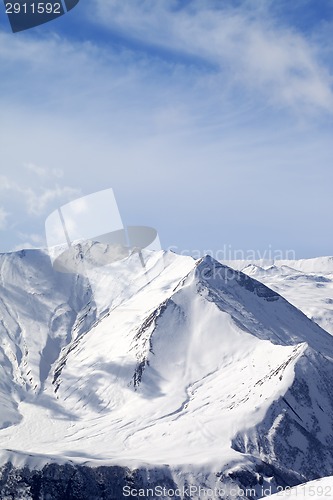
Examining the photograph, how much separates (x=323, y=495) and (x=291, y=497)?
26.4ft

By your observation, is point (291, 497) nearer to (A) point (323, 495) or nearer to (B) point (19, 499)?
(A) point (323, 495)

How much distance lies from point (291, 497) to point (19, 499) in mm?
106310

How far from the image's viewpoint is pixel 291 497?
114688 millimetres

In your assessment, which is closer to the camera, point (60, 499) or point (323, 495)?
point (323, 495)

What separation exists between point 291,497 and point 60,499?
100596mm

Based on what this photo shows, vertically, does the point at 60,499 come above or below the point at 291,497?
below

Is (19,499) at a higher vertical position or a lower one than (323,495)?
lower

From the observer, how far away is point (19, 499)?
656 feet

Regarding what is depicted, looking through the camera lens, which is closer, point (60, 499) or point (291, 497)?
point (291, 497)

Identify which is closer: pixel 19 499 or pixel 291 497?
pixel 291 497

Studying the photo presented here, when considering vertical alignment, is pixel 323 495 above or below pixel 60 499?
above

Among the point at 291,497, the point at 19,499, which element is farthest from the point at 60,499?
the point at 291,497

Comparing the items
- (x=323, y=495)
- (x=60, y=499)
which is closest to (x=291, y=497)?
(x=323, y=495)

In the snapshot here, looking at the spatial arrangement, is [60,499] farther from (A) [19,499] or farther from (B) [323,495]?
(B) [323,495]
